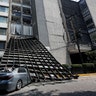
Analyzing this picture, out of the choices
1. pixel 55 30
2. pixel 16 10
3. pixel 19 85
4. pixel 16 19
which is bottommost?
pixel 19 85

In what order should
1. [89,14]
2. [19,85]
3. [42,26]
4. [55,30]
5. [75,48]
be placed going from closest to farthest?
[19,85], [75,48], [42,26], [55,30], [89,14]

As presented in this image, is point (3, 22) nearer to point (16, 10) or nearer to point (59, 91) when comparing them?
point (16, 10)

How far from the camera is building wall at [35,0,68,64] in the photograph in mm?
26406

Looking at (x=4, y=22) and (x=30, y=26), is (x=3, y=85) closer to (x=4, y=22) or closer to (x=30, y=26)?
(x=4, y=22)

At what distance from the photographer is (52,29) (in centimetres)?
2861

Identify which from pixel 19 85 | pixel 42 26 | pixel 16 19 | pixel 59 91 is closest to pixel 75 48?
pixel 42 26

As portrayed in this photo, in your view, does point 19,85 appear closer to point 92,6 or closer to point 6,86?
point 6,86

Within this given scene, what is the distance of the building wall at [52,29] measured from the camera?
86.6 ft

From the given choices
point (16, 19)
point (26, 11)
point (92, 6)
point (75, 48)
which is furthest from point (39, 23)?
point (92, 6)

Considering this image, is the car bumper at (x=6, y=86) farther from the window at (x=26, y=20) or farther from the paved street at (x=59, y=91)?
the window at (x=26, y=20)

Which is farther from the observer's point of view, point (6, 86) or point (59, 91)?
point (59, 91)

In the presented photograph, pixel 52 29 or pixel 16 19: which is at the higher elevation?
pixel 16 19

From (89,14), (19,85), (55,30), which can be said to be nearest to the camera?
(19,85)

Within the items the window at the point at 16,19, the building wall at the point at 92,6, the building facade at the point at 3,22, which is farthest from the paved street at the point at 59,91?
the building wall at the point at 92,6
